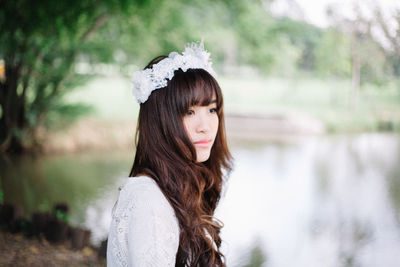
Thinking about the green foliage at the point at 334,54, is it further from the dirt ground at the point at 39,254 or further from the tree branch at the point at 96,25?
the dirt ground at the point at 39,254

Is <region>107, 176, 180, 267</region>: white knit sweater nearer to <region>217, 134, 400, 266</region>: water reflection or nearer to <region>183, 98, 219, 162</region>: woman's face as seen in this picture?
<region>183, 98, 219, 162</region>: woman's face

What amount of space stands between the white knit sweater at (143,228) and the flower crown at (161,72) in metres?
0.32

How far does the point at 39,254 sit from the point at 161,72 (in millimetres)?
3563

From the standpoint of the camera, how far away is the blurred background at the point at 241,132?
5.51 metres

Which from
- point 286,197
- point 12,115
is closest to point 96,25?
point 12,115

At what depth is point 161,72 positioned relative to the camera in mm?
1451

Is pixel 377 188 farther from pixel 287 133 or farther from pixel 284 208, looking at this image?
pixel 287 133

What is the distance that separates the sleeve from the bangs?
1.09ft

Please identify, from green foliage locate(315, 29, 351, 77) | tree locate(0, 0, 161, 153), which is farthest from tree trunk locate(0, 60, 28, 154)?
green foliage locate(315, 29, 351, 77)

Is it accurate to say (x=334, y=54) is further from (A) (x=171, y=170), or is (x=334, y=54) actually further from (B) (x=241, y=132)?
(A) (x=171, y=170)

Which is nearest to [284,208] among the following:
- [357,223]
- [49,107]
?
[357,223]

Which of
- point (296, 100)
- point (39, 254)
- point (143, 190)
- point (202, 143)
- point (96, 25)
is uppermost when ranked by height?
point (96, 25)

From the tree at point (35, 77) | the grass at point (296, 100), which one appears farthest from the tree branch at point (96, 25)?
the grass at point (296, 100)

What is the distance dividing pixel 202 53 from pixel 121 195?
25.3 inches
